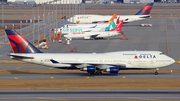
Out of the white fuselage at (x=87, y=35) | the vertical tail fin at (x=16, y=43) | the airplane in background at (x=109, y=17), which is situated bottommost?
the white fuselage at (x=87, y=35)

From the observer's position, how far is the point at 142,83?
4884cm

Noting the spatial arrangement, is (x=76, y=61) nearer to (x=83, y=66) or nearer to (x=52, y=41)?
(x=83, y=66)

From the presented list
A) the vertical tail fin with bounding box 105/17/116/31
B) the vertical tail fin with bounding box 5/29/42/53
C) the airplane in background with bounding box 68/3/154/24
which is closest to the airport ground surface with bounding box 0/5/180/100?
the vertical tail fin with bounding box 5/29/42/53

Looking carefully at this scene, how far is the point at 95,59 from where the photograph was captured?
177 feet

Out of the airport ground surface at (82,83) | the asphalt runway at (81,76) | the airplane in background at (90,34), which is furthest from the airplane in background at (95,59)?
the airplane in background at (90,34)

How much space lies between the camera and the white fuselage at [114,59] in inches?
2099

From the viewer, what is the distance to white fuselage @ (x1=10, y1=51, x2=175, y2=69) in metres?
53.3

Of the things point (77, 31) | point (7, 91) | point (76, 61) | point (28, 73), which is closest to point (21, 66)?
point (28, 73)
